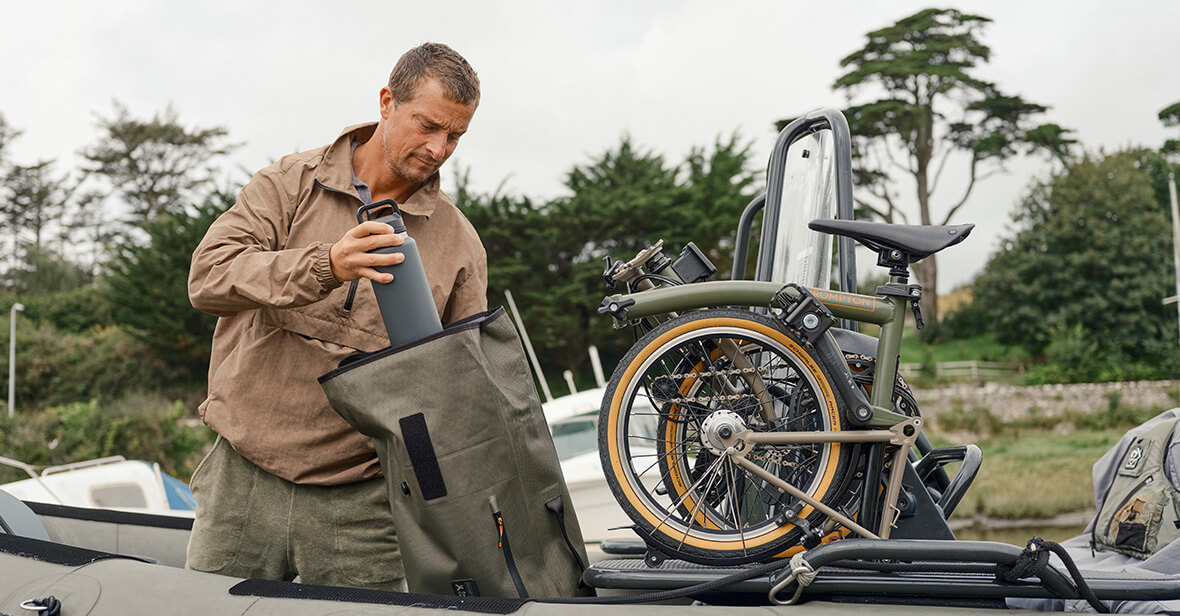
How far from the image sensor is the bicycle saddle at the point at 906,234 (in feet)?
4.99

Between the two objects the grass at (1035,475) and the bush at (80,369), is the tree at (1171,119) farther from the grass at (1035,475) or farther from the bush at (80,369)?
the bush at (80,369)

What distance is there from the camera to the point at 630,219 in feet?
72.3

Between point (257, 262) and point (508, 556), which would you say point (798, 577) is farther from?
point (257, 262)

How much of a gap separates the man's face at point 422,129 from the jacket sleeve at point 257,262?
26 cm

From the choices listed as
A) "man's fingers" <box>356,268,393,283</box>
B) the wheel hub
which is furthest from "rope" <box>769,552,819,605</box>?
"man's fingers" <box>356,268,393,283</box>

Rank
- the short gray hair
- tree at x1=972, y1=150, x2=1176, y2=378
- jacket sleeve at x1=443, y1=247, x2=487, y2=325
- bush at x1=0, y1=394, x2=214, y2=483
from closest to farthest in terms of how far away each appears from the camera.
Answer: the short gray hair → jacket sleeve at x1=443, y1=247, x2=487, y2=325 → bush at x1=0, y1=394, x2=214, y2=483 → tree at x1=972, y1=150, x2=1176, y2=378

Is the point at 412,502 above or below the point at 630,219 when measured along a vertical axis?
below

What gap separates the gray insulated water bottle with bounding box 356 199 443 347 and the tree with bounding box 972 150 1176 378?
27.8 meters

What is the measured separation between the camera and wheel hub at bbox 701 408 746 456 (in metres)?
1.51

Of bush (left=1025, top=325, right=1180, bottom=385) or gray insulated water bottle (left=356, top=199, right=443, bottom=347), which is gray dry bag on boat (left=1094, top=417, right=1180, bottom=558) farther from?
bush (left=1025, top=325, right=1180, bottom=385)

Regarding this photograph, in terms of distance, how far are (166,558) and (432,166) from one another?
5.61 ft

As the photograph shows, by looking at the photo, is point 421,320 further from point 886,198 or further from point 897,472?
point 886,198

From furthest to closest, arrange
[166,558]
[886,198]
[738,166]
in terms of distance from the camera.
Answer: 1. [886,198]
2. [738,166]
3. [166,558]

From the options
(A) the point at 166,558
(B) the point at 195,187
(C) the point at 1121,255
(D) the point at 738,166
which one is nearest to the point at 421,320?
(A) the point at 166,558
